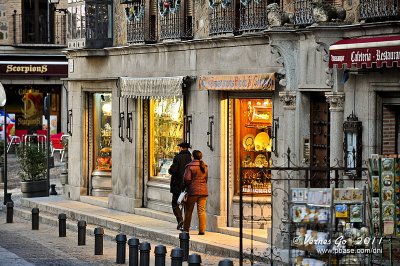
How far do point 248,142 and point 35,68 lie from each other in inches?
1122

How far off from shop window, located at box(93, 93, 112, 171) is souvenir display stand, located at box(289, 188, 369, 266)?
1598 cm

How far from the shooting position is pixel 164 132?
2867 centimetres

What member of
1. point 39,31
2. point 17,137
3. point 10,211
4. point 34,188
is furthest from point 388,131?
point 39,31

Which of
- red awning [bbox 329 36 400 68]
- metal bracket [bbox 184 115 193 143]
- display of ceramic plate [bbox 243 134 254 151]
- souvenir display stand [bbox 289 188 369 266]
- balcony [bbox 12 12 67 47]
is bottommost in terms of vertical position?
souvenir display stand [bbox 289 188 369 266]

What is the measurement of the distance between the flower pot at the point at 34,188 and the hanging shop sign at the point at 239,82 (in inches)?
349

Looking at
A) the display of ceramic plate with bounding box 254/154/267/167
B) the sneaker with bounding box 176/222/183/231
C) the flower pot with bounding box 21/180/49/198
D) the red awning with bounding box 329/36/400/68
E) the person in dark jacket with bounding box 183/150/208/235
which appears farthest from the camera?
the flower pot with bounding box 21/180/49/198

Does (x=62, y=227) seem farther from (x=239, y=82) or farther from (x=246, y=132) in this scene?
(x=239, y=82)

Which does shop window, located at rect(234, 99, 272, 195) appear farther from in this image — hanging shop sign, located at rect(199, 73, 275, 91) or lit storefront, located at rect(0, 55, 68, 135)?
lit storefront, located at rect(0, 55, 68, 135)

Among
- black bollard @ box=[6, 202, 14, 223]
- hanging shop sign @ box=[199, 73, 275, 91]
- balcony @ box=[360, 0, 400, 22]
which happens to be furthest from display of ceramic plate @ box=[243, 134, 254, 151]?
black bollard @ box=[6, 202, 14, 223]

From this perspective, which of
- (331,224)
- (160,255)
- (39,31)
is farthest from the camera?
(39,31)

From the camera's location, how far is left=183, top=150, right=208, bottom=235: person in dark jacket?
79.6 feet

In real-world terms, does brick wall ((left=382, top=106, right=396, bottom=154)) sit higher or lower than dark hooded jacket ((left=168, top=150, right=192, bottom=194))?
higher

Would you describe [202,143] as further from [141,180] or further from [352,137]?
[352,137]

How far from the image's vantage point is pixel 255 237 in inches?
928
